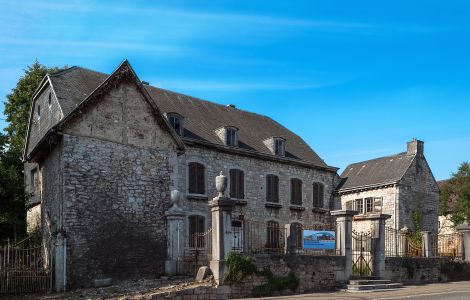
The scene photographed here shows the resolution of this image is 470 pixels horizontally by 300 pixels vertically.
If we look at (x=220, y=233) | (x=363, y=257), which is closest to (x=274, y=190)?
(x=363, y=257)

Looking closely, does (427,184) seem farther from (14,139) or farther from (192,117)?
(14,139)

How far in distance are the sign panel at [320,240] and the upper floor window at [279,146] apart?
10862 millimetres

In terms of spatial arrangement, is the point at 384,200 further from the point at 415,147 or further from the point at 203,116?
the point at 203,116

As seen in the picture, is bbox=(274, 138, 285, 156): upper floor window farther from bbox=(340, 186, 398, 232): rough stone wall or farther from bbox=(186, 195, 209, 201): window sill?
bbox=(186, 195, 209, 201): window sill

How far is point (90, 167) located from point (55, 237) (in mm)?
2777

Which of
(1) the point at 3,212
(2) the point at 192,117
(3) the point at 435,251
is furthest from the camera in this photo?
(2) the point at 192,117

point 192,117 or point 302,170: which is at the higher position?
point 192,117

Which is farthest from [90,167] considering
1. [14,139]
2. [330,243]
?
[14,139]

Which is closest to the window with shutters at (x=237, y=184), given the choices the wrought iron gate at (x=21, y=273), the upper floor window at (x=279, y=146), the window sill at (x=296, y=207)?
the upper floor window at (x=279, y=146)

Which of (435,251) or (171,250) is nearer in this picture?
(171,250)

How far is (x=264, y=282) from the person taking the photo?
15.5m

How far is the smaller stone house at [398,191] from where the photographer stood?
30.0 metres

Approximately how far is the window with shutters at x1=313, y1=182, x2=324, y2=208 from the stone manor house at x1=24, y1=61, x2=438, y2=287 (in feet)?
0.20

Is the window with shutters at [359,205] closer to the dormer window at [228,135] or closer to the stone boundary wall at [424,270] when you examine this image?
the dormer window at [228,135]
